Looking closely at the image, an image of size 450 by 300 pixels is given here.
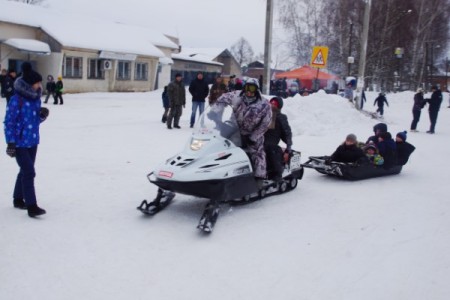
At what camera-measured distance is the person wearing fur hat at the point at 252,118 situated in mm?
6617

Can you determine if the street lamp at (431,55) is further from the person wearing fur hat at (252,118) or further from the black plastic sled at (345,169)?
the person wearing fur hat at (252,118)

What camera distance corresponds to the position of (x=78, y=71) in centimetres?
2988

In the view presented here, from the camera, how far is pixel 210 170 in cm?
590

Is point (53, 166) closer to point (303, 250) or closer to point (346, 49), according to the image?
point (303, 250)

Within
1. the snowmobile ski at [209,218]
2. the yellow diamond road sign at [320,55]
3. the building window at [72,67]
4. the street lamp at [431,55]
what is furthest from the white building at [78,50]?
the street lamp at [431,55]

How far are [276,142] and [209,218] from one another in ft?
7.68

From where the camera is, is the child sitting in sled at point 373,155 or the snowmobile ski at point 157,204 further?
the child sitting in sled at point 373,155

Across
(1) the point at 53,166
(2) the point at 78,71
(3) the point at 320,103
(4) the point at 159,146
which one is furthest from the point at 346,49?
(1) the point at 53,166

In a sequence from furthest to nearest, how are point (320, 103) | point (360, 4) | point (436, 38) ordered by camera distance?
point (436, 38) → point (360, 4) → point (320, 103)

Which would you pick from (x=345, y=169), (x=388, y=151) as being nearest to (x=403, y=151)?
(x=388, y=151)

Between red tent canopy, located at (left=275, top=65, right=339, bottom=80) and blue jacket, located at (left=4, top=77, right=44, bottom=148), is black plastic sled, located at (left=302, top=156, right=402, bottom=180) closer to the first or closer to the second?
blue jacket, located at (left=4, top=77, right=44, bottom=148)

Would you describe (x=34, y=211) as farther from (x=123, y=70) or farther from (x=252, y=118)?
(x=123, y=70)

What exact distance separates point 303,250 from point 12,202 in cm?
388

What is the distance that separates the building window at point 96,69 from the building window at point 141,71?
3.42m
